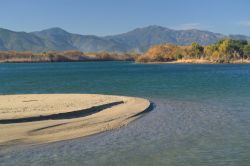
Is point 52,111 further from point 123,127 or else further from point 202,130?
point 202,130

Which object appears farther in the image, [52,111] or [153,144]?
[52,111]

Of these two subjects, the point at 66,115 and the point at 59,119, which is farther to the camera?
the point at 66,115

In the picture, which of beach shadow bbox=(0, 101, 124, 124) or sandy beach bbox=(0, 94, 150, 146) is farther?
beach shadow bbox=(0, 101, 124, 124)

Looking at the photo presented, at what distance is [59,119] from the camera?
1030 inches

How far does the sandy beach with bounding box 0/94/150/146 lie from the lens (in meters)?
21.4

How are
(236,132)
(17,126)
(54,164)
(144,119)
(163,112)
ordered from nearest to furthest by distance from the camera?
(54,164), (236,132), (17,126), (144,119), (163,112)

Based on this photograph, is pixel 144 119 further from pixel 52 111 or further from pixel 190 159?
pixel 190 159

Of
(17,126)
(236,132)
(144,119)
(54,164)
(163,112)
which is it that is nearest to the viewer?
(54,164)

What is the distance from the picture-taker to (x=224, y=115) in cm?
2844

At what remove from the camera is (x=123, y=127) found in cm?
2445

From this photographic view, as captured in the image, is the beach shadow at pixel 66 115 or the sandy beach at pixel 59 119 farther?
the beach shadow at pixel 66 115

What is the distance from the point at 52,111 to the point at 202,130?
10.4 meters

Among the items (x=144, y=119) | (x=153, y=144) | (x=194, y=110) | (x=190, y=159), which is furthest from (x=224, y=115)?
(x=190, y=159)

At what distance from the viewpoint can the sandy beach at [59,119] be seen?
21.4 m
